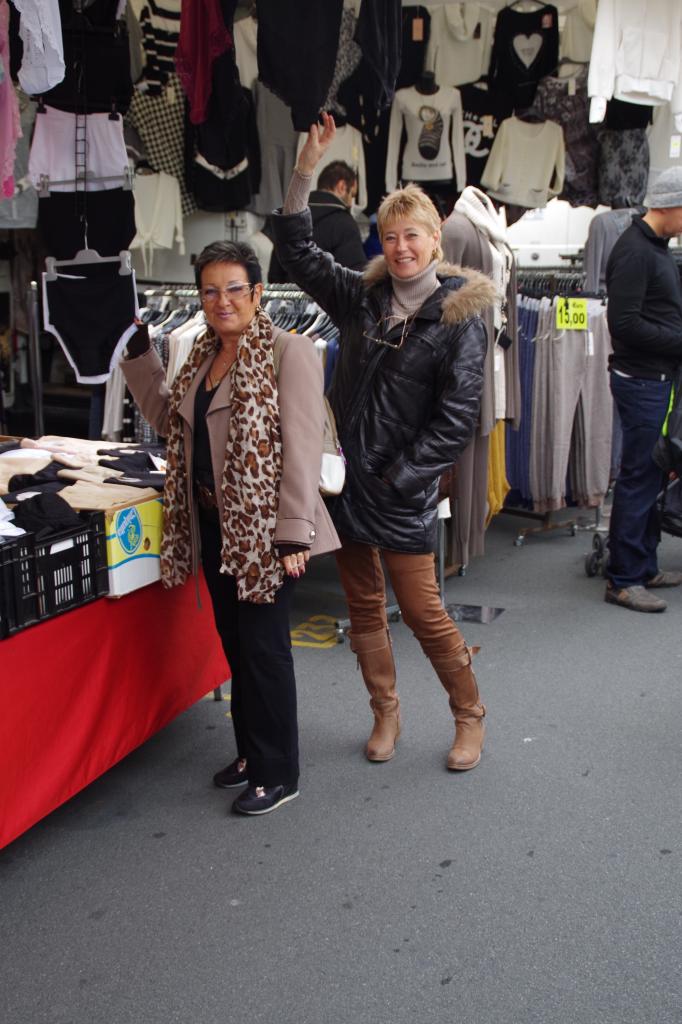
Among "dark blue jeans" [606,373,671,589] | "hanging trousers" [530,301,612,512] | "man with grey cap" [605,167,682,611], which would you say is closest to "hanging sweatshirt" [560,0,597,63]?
"hanging trousers" [530,301,612,512]

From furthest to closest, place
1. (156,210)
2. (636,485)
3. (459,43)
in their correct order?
(459,43), (156,210), (636,485)

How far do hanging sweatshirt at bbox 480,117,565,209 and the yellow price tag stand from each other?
2756mm

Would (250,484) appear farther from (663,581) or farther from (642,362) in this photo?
(663,581)

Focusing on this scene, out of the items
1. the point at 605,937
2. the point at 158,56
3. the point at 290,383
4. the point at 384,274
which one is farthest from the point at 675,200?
the point at 158,56

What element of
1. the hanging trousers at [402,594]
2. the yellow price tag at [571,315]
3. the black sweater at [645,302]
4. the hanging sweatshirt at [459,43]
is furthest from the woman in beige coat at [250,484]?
the hanging sweatshirt at [459,43]

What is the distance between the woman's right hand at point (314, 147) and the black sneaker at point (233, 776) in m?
1.86

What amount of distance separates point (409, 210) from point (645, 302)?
2010 mm

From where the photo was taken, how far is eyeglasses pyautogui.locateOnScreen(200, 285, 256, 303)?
2.63m

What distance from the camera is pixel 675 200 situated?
4258mm

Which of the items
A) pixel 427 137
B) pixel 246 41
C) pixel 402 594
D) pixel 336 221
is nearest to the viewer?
pixel 402 594

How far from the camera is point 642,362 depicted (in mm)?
4535

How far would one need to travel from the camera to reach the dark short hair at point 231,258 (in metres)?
2.61

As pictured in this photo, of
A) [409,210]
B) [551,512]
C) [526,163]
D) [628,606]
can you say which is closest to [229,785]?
[409,210]

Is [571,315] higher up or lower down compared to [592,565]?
higher up
